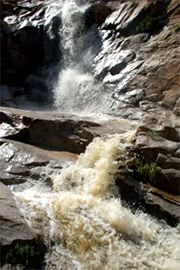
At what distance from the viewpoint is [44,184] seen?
719 centimetres

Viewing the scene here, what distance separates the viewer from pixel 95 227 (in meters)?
5.63

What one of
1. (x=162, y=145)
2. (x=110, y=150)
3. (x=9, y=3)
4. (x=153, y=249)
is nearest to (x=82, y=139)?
(x=110, y=150)

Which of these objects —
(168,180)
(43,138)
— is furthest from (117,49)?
(168,180)

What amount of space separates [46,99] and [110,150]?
7.47 meters

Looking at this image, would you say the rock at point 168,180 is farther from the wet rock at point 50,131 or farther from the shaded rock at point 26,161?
the wet rock at point 50,131

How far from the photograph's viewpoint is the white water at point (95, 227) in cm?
512

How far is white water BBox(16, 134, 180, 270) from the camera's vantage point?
5117mm

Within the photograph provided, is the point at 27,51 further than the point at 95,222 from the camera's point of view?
Yes

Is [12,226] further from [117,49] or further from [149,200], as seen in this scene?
[117,49]

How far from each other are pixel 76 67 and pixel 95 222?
33.1ft

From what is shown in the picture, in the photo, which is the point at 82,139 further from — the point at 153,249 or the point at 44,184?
the point at 153,249

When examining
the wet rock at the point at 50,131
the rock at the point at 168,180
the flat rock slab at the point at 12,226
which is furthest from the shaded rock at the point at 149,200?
the wet rock at the point at 50,131

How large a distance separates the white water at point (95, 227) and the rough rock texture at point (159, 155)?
0.47m

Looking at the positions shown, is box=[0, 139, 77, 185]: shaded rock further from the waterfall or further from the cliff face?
the waterfall
